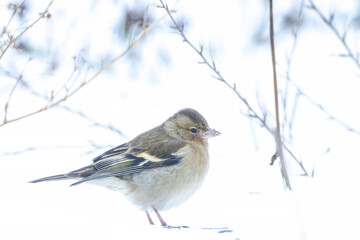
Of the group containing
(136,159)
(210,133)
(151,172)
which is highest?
(210,133)

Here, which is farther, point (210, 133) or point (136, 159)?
point (210, 133)

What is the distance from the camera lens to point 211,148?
21.2 feet

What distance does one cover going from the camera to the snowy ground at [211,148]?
395 cm

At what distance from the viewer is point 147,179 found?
185 inches

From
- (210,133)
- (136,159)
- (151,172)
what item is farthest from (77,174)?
(210,133)

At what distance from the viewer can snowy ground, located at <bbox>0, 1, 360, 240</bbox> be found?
155 inches

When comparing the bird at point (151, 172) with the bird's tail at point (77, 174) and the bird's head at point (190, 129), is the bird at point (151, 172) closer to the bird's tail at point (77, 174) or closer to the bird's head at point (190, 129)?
the bird's tail at point (77, 174)

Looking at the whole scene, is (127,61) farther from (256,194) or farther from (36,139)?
(256,194)

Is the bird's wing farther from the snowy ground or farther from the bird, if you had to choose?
the snowy ground

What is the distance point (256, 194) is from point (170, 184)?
69 centimetres

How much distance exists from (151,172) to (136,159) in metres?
0.17

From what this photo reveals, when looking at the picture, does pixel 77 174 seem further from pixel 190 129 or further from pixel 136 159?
pixel 190 129

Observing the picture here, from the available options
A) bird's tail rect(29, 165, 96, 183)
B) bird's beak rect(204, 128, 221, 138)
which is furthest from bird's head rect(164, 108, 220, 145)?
bird's tail rect(29, 165, 96, 183)

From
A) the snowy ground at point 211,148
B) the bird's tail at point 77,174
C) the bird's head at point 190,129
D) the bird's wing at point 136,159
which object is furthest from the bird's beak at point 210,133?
the bird's tail at point 77,174
